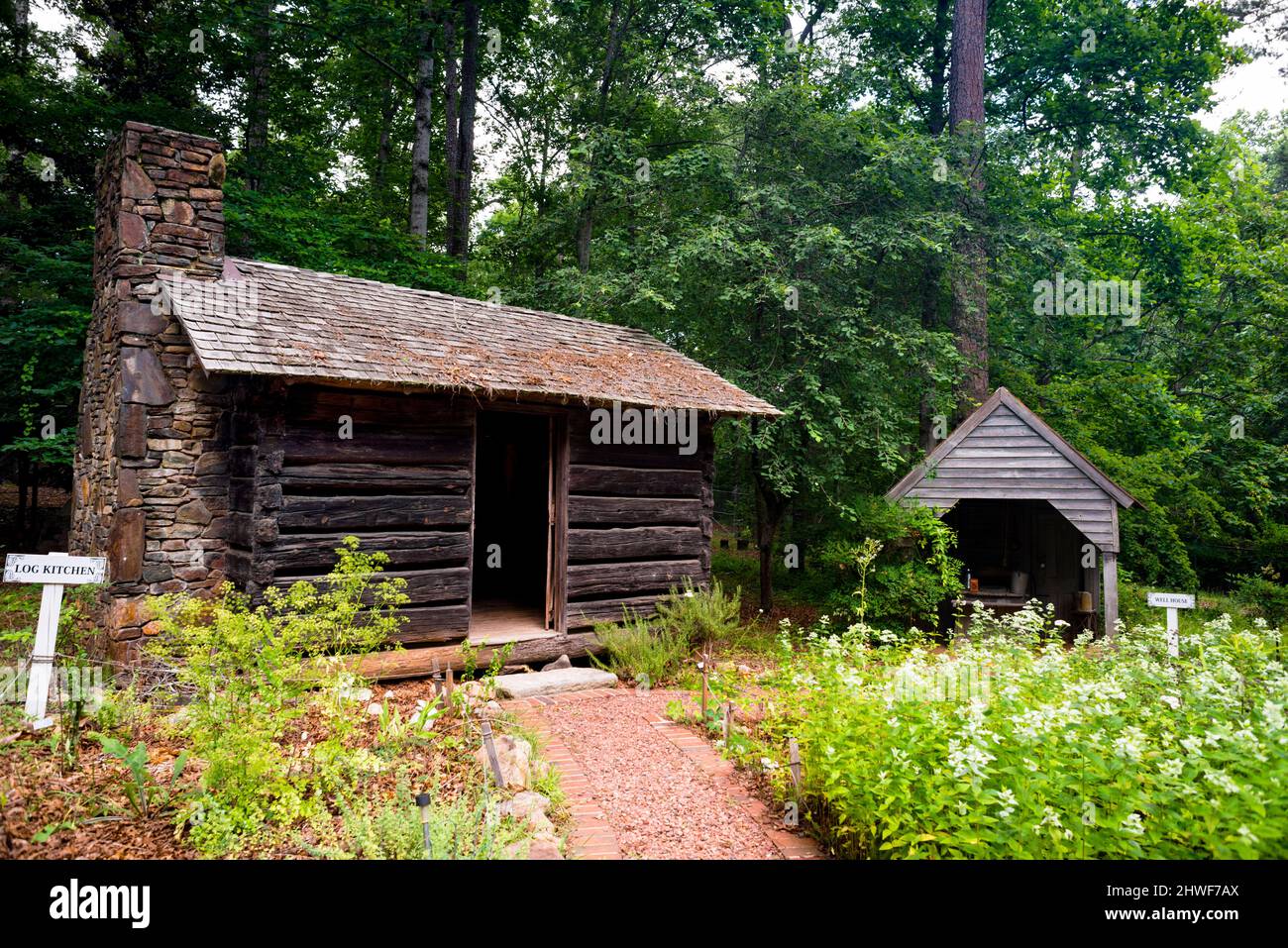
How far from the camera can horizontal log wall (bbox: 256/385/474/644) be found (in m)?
6.73

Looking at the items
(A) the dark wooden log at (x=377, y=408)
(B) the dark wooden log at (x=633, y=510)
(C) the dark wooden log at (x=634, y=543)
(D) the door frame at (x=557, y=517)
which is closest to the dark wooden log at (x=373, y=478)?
(A) the dark wooden log at (x=377, y=408)

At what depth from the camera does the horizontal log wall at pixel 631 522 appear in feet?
28.7

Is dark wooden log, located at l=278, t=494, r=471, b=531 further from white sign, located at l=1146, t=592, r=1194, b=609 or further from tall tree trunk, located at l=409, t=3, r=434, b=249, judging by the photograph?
tall tree trunk, located at l=409, t=3, r=434, b=249

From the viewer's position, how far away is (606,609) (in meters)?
8.92

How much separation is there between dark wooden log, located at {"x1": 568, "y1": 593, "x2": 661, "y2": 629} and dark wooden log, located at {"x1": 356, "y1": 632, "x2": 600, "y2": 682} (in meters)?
0.17

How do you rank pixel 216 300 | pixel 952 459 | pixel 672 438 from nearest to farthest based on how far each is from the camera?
1. pixel 216 300
2. pixel 672 438
3. pixel 952 459

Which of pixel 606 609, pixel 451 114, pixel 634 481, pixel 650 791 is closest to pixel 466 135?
pixel 451 114

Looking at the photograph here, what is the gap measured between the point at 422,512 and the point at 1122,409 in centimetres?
1309

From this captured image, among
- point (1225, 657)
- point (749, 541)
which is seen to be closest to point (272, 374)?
point (1225, 657)

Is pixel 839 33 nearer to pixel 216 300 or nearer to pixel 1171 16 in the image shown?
pixel 1171 16

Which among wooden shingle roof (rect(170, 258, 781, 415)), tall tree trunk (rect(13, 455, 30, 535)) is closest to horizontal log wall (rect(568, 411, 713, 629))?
wooden shingle roof (rect(170, 258, 781, 415))
